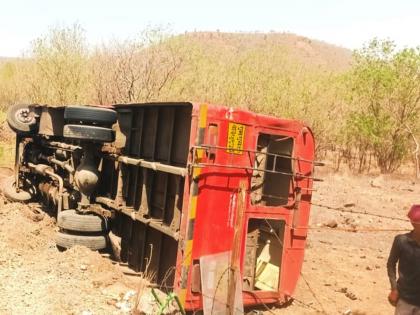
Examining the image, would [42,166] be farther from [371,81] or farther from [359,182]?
[371,81]

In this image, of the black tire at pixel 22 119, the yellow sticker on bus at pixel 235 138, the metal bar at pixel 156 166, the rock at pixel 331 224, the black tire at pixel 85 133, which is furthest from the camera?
the rock at pixel 331 224

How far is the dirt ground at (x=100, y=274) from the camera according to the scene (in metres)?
5.27

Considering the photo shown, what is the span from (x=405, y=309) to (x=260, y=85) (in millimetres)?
23594

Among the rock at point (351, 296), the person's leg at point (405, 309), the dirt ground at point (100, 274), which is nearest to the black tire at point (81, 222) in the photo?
the dirt ground at point (100, 274)

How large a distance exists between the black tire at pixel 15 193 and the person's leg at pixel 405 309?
28.9ft

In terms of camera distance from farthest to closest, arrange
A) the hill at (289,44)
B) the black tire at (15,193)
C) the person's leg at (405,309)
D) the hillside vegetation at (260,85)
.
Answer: the hill at (289,44), the hillside vegetation at (260,85), the black tire at (15,193), the person's leg at (405,309)

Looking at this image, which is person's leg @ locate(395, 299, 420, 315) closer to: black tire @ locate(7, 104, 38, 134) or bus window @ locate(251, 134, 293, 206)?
bus window @ locate(251, 134, 293, 206)

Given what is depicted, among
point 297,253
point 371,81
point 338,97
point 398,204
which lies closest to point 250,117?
point 297,253

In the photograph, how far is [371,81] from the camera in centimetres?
2561

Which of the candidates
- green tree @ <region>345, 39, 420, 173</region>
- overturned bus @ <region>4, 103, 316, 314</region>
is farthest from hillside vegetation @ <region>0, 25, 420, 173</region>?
overturned bus @ <region>4, 103, 316, 314</region>

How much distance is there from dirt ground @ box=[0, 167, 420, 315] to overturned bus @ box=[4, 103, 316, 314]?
44 centimetres

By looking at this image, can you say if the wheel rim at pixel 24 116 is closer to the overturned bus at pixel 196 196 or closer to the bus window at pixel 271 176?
the overturned bus at pixel 196 196

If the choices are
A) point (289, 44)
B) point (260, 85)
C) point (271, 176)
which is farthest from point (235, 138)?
point (289, 44)

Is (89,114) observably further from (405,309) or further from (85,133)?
(405,309)
